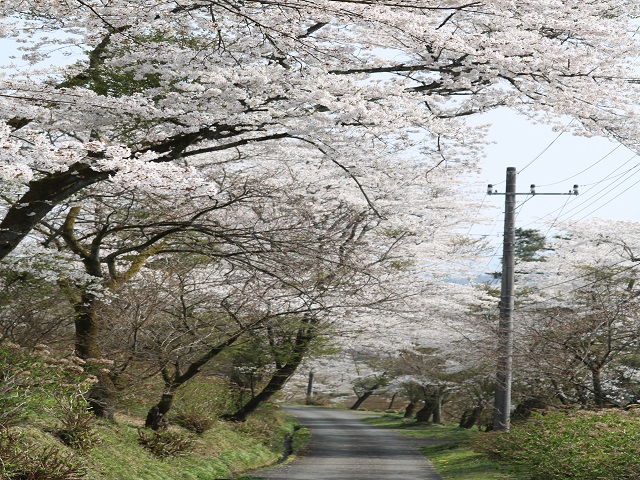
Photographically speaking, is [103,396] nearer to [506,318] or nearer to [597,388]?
[506,318]

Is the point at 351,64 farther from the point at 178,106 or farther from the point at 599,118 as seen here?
the point at 599,118

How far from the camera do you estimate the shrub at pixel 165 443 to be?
37.4 feet

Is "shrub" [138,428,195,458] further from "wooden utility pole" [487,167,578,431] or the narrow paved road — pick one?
"wooden utility pole" [487,167,578,431]

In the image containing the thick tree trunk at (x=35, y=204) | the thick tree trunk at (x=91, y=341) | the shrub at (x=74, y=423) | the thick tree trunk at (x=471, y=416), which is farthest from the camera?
the thick tree trunk at (x=471, y=416)

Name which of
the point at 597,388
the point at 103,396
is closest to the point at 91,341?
the point at 103,396

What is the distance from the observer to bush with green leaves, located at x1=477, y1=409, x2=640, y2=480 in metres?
9.73

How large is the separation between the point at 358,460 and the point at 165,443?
5812 millimetres

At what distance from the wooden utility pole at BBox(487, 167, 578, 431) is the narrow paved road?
207 centimetres

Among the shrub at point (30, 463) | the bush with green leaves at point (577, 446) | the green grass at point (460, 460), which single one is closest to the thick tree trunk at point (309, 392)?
the green grass at point (460, 460)

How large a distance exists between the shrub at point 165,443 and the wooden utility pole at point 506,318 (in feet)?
23.2

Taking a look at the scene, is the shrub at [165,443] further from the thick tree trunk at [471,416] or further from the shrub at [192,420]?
the thick tree trunk at [471,416]

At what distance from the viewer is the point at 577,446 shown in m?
10.9

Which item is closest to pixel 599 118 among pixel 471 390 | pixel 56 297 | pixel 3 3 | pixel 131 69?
pixel 131 69

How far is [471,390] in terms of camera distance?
→ 2583 centimetres
